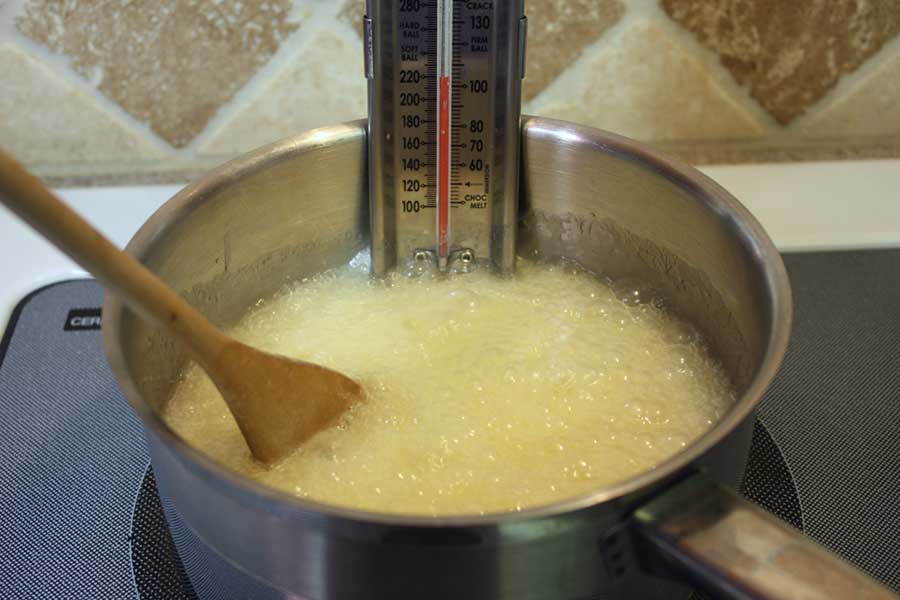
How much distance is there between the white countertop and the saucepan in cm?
23

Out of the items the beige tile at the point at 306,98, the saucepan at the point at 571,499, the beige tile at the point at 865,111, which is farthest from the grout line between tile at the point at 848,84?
the beige tile at the point at 306,98

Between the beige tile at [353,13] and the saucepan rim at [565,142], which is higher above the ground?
the beige tile at [353,13]

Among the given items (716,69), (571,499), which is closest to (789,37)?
(716,69)

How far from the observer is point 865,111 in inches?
41.9

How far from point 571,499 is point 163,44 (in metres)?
0.72

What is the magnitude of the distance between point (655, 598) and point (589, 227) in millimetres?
377

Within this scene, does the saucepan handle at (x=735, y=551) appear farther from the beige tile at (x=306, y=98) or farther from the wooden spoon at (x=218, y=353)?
the beige tile at (x=306, y=98)

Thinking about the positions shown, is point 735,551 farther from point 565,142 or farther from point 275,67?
point 275,67

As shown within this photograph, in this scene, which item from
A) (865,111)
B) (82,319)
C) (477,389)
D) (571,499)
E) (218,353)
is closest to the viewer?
(571,499)

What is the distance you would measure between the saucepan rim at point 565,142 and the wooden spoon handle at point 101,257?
4 cm

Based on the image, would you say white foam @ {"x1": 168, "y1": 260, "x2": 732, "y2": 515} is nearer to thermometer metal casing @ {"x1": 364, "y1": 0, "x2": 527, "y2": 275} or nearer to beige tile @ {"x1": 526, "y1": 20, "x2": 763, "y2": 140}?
thermometer metal casing @ {"x1": 364, "y1": 0, "x2": 527, "y2": 275}

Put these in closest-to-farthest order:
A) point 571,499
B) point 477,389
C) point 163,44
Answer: point 571,499
point 477,389
point 163,44

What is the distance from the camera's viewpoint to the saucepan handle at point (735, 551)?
396mm

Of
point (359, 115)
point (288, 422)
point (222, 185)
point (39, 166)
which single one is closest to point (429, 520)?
point (288, 422)
